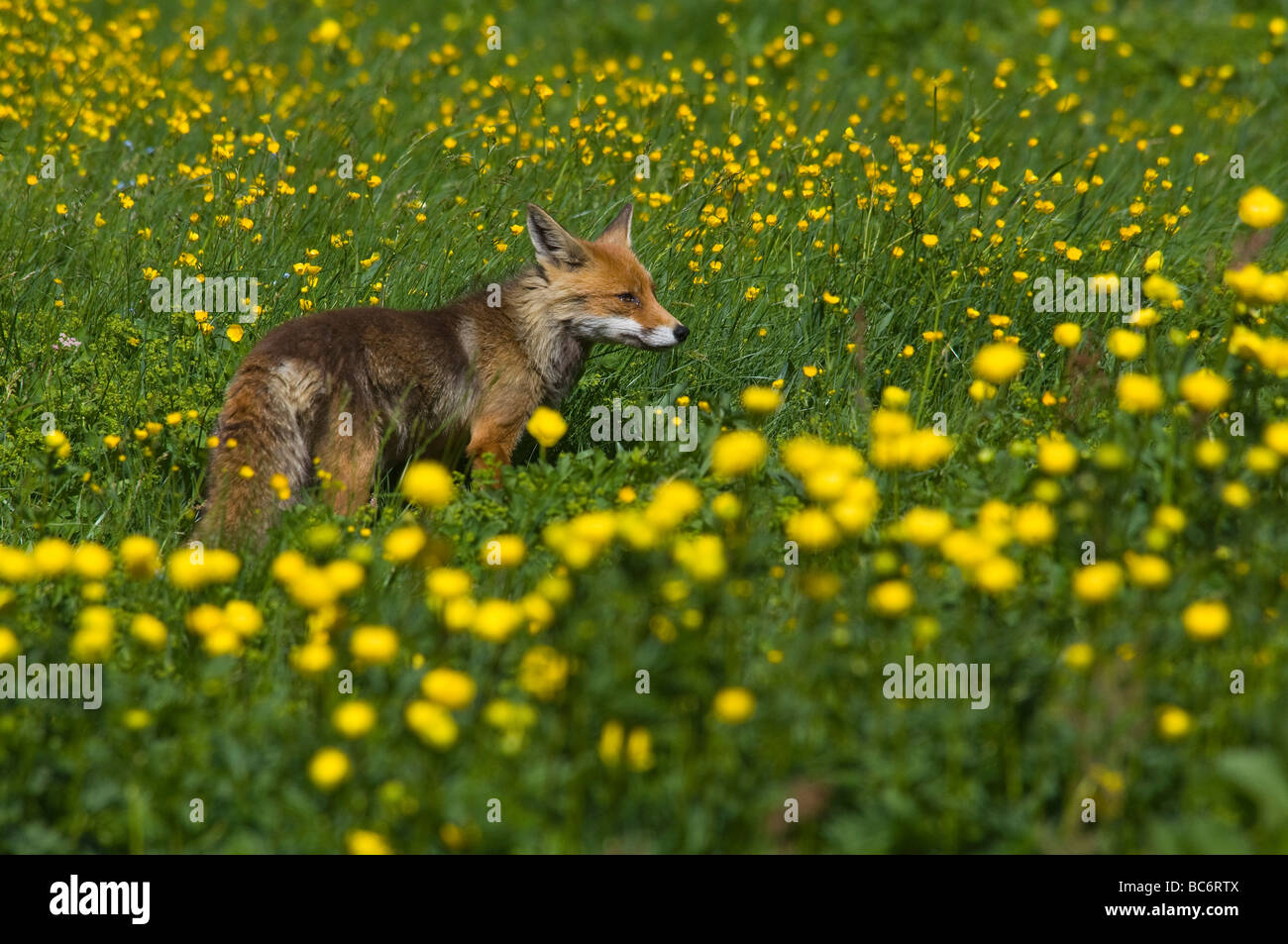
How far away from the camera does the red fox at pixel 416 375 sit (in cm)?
426

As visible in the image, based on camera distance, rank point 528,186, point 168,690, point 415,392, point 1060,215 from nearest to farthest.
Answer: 1. point 168,690
2. point 415,392
3. point 1060,215
4. point 528,186

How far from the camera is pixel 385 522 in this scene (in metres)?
4.05

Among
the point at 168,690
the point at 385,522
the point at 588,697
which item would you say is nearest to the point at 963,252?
the point at 385,522

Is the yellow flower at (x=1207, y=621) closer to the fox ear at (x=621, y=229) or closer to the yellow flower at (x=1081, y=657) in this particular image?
the yellow flower at (x=1081, y=657)

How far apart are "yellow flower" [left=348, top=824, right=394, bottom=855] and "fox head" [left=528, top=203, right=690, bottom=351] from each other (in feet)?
10.2

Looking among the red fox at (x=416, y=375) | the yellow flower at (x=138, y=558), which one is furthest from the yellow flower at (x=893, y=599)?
the red fox at (x=416, y=375)

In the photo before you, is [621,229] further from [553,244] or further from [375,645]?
[375,645]

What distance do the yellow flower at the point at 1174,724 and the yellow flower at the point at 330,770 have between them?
64.1 inches

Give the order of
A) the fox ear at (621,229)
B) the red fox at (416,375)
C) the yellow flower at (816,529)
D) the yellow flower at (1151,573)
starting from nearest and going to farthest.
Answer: the yellow flower at (1151,573), the yellow flower at (816,529), the red fox at (416,375), the fox ear at (621,229)

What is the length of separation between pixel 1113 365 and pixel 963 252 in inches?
33.4

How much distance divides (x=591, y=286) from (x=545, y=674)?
3.13 metres

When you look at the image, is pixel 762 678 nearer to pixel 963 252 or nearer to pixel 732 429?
pixel 732 429

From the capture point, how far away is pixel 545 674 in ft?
8.23

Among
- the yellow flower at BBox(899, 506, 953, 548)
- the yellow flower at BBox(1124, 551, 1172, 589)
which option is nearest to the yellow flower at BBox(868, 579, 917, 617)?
the yellow flower at BBox(899, 506, 953, 548)
